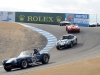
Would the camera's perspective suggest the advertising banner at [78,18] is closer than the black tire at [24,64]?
No

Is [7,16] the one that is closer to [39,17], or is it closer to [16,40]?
[39,17]

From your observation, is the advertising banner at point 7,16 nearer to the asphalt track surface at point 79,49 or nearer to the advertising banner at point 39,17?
the advertising banner at point 39,17

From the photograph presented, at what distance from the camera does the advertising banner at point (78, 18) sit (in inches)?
2180

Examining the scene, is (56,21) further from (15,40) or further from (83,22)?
(15,40)

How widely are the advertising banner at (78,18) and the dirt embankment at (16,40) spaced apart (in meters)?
13.1

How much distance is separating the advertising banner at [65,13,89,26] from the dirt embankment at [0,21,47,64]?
13118 mm

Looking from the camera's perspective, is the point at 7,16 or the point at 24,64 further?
the point at 7,16

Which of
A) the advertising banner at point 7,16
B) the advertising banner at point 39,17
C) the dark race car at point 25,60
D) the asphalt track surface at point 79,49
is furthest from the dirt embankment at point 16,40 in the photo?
the advertising banner at point 7,16

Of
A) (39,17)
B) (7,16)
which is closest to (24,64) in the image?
(39,17)

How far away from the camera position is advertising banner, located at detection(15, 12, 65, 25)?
56219 millimetres

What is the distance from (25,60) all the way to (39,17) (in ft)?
118

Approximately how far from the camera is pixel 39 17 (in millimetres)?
56750

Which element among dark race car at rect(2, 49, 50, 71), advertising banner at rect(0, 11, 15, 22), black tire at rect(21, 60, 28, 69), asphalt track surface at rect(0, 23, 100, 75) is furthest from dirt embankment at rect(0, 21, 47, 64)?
advertising banner at rect(0, 11, 15, 22)

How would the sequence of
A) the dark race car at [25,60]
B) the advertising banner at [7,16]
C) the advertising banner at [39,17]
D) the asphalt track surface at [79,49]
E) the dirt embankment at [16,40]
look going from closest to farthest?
the dark race car at [25,60]
the asphalt track surface at [79,49]
the dirt embankment at [16,40]
the advertising banner at [39,17]
the advertising banner at [7,16]
